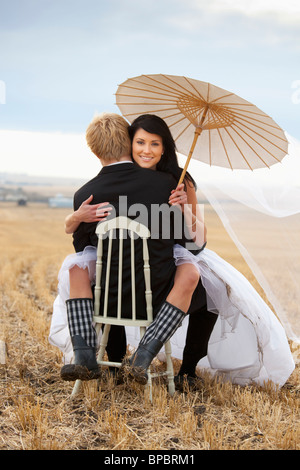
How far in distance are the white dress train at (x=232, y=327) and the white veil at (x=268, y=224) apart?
1.34 ft

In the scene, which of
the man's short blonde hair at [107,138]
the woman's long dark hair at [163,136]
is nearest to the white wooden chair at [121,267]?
the man's short blonde hair at [107,138]

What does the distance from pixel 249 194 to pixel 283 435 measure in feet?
6.26

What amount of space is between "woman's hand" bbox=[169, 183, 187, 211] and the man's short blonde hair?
38cm

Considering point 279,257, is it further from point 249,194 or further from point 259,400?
point 259,400

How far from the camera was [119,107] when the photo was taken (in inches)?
159

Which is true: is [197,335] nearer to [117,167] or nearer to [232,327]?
[232,327]

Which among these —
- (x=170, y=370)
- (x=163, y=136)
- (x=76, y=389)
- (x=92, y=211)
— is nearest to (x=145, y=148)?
(x=163, y=136)

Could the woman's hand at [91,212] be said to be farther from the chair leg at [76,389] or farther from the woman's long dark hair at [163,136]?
the chair leg at [76,389]

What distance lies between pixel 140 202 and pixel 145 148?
14.7 inches

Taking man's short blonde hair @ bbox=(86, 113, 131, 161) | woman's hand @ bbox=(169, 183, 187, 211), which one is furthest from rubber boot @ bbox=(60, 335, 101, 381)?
man's short blonde hair @ bbox=(86, 113, 131, 161)

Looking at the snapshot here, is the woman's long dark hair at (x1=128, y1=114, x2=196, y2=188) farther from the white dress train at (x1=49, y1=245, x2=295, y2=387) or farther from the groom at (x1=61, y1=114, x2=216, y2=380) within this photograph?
the white dress train at (x1=49, y1=245, x2=295, y2=387)

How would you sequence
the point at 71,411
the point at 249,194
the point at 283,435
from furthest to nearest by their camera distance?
the point at 249,194 < the point at 71,411 < the point at 283,435

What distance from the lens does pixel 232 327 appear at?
12.9ft
